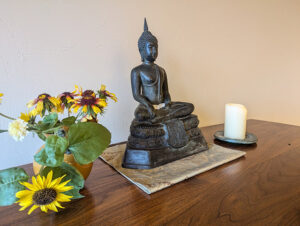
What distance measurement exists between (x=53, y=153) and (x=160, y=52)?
2.28 ft

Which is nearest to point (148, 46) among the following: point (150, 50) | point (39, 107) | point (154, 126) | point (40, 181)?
point (150, 50)

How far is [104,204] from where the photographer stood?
37 cm

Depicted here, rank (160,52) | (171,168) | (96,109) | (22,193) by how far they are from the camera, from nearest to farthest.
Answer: (22,193) → (96,109) → (171,168) → (160,52)

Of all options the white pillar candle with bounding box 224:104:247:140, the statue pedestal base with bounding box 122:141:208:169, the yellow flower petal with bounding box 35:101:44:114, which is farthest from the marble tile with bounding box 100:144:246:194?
the yellow flower petal with bounding box 35:101:44:114

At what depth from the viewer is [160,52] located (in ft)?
2.85

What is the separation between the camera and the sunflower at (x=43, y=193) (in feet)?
0.95

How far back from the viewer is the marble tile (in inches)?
17.2

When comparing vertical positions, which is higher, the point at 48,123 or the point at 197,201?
the point at 48,123

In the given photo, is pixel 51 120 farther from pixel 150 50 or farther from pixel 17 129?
pixel 150 50

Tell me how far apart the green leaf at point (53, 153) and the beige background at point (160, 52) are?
0.39 m

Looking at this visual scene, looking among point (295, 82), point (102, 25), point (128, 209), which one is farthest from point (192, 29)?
point (295, 82)

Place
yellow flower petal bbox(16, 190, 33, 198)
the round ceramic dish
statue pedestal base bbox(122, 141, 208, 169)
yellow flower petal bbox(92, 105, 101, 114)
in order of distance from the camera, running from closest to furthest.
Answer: yellow flower petal bbox(16, 190, 33, 198)
yellow flower petal bbox(92, 105, 101, 114)
statue pedestal base bbox(122, 141, 208, 169)
the round ceramic dish

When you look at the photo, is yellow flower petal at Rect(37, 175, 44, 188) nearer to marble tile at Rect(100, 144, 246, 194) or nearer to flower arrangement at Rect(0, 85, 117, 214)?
flower arrangement at Rect(0, 85, 117, 214)

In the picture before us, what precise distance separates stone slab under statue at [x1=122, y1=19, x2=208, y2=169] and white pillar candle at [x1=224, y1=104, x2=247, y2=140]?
0.57 feet
